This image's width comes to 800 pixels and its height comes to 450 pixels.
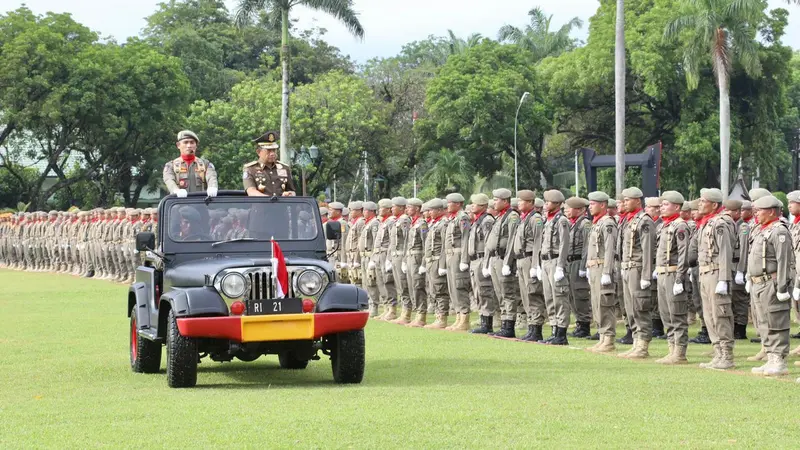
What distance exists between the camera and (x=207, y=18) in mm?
78625

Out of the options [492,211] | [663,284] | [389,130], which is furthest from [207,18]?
[663,284]

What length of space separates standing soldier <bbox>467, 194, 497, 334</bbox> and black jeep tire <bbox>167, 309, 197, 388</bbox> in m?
7.57

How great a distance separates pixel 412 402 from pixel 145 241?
11.5 ft

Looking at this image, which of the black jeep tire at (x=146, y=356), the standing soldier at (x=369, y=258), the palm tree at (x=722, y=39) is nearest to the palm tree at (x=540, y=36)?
the palm tree at (x=722, y=39)

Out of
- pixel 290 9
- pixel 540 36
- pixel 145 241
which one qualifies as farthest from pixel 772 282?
pixel 540 36

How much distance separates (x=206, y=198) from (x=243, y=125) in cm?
4474

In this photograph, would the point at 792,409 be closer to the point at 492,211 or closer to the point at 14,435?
the point at 14,435

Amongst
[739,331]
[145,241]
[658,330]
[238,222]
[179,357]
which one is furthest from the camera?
[658,330]

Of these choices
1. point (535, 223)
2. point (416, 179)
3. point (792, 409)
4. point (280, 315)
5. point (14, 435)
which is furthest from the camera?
point (416, 179)

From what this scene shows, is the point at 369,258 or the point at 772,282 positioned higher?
the point at 369,258

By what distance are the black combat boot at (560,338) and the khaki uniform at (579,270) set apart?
0.84m

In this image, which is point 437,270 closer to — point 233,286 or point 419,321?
point 419,321

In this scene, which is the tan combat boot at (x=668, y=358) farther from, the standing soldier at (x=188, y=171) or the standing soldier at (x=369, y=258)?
the standing soldier at (x=369, y=258)

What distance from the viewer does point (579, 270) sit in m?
17.3
